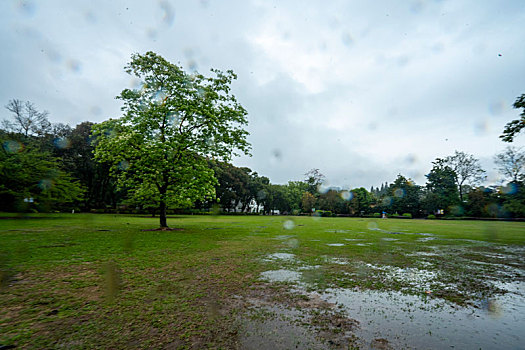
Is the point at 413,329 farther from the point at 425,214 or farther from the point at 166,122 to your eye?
the point at 425,214

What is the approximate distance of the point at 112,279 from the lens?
5527 mm

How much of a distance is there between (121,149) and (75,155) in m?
35.0

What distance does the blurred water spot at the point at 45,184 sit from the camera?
2502 centimetres

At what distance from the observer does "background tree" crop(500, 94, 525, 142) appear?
1502 cm

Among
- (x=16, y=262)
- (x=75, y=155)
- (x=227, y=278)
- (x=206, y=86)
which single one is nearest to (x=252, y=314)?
(x=227, y=278)

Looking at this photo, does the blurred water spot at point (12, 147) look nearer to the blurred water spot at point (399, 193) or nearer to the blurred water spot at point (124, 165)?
the blurred water spot at point (124, 165)

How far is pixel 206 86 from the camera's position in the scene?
17.3 metres

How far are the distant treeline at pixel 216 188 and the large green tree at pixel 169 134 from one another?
1504 millimetres

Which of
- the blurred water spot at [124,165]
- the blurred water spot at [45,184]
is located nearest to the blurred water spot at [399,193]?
the blurred water spot at [124,165]

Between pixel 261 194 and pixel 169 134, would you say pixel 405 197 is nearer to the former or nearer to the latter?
pixel 261 194

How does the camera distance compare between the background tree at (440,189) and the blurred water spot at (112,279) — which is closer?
the blurred water spot at (112,279)

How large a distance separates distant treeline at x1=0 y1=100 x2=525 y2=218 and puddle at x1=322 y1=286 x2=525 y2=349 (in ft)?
46.4

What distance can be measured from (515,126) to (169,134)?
71.0 ft

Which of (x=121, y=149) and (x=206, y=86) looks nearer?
(x=121, y=149)
